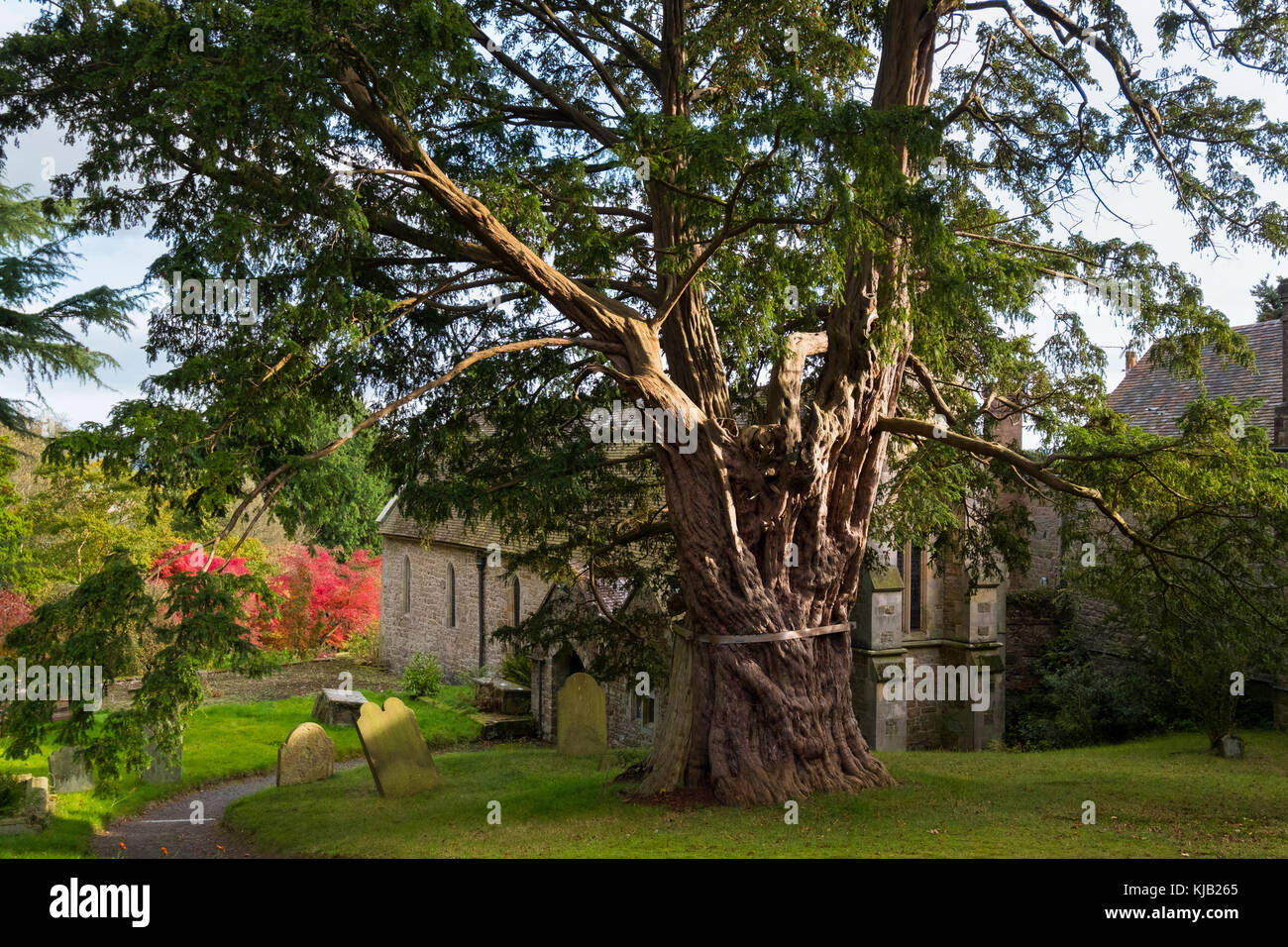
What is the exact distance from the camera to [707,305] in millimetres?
13414

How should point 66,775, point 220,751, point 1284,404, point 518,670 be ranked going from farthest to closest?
1. point 518,670
2. point 1284,404
3. point 220,751
4. point 66,775

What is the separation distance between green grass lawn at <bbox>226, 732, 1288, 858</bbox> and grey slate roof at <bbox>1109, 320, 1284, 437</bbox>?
10.3 m

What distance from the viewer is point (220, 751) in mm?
19953

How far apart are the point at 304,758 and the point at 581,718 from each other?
→ 4.61 meters

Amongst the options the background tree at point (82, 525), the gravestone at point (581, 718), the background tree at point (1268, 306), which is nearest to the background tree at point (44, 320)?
the background tree at point (82, 525)

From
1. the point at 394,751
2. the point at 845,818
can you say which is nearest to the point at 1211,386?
the point at 845,818

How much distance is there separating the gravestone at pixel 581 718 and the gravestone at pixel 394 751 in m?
2.88

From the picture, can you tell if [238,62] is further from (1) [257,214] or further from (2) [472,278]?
(2) [472,278]

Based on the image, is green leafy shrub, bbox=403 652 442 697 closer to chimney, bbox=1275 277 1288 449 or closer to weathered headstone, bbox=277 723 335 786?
weathered headstone, bbox=277 723 335 786

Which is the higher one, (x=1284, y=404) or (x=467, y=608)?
(x=1284, y=404)

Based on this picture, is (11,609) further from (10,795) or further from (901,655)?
(901,655)

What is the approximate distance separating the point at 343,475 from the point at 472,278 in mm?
29108

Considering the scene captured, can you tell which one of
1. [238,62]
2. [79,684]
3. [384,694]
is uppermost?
[238,62]
